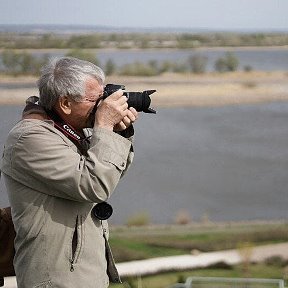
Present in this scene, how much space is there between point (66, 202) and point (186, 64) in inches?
121

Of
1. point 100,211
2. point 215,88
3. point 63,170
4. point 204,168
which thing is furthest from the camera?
point 215,88

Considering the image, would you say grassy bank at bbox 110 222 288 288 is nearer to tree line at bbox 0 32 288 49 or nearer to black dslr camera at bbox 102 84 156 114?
tree line at bbox 0 32 288 49

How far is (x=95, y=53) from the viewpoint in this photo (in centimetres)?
432

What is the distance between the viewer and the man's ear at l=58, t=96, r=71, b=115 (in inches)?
56.0

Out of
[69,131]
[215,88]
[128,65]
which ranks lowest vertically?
[215,88]

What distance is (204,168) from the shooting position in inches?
165

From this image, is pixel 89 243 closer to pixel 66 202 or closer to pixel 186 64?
pixel 66 202

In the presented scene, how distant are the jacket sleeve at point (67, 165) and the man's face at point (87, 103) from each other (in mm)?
56

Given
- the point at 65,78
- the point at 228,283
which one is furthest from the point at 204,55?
the point at 65,78

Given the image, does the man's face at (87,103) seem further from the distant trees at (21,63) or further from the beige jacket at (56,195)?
the distant trees at (21,63)

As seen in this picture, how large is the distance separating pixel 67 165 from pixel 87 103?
0.14 metres

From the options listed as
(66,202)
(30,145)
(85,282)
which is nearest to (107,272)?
(85,282)

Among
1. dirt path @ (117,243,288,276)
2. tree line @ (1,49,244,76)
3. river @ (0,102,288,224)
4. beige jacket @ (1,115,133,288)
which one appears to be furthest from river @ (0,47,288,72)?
beige jacket @ (1,115,133,288)

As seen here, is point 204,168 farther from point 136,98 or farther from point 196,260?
point 136,98
